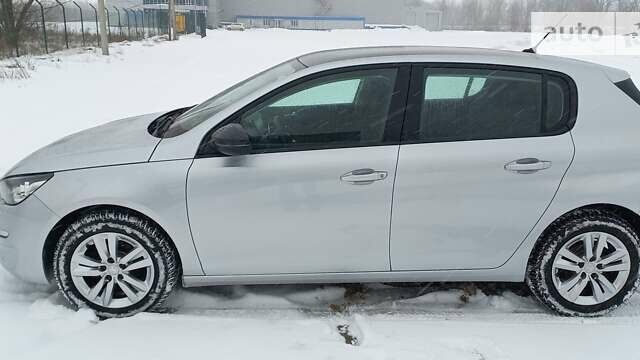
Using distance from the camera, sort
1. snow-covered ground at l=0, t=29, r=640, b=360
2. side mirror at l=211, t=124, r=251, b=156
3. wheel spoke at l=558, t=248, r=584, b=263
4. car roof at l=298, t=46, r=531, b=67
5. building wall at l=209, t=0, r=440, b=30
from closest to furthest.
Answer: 1. snow-covered ground at l=0, t=29, r=640, b=360
2. side mirror at l=211, t=124, r=251, b=156
3. wheel spoke at l=558, t=248, r=584, b=263
4. car roof at l=298, t=46, r=531, b=67
5. building wall at l=209, t=0, r=440, b=30

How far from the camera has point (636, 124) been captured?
3309 millimetres

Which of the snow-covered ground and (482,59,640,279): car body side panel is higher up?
(482,59,640,279): car body side panel

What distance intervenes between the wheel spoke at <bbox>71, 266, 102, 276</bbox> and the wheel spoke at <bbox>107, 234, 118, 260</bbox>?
0.45ft

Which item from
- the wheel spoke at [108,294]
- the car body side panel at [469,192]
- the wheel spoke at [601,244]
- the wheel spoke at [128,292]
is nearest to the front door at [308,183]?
the car body side panel at [469,192]

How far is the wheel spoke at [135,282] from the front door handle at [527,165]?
228 cm

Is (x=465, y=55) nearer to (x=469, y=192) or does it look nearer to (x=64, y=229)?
(x=469, y=192)

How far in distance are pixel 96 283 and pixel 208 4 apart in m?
66.8

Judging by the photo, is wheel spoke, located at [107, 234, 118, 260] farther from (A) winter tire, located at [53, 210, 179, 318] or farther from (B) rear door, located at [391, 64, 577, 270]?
(B) rear door, located at [391, 64, 577, 270]

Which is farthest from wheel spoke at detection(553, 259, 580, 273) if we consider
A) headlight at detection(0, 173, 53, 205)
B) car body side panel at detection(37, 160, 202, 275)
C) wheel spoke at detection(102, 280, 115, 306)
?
headlight at detection(0, 173, 53, 205)

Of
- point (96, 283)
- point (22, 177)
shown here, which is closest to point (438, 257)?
point (96, 283)

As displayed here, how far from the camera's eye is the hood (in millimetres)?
3250

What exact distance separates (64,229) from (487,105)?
267 centimetres

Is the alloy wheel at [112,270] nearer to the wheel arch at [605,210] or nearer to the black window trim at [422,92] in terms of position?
the black window trim at [422,92]

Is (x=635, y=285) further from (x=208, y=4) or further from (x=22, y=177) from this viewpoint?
(x=208, y=4)
